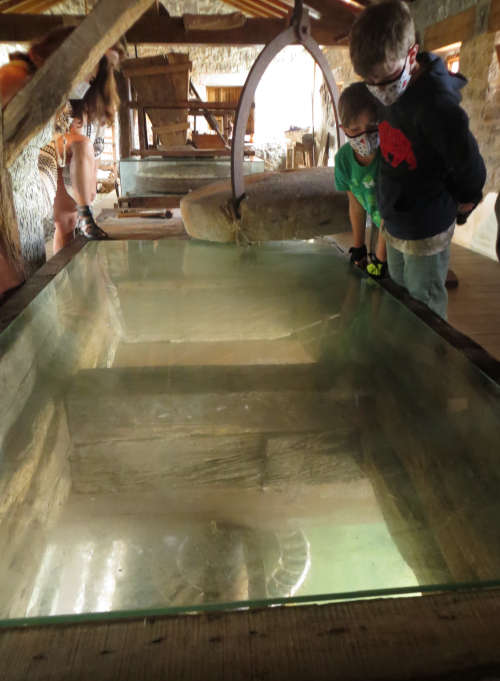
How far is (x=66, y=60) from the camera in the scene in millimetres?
2215

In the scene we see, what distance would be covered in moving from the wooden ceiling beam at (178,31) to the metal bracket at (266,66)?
3.49 metres

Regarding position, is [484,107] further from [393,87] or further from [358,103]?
[393,87]

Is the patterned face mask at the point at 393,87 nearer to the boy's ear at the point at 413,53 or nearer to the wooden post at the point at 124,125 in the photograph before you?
the boy's ear at the point at 413,53

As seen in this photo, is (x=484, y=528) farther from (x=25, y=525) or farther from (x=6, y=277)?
(x=6, y=277)

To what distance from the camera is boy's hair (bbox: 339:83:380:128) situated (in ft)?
5.99

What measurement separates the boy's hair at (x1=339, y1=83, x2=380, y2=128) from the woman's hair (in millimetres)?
1598

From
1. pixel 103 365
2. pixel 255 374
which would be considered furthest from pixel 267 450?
pixel 103 365

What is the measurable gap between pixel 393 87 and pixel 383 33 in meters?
0.16

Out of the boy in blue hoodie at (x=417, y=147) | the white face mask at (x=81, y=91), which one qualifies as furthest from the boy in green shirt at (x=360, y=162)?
the white face mask at (x=81, y=91)

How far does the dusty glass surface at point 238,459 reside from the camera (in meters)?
0.76

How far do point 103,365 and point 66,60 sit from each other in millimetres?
1481

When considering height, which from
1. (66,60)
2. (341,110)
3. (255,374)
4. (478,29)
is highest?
(478,29)

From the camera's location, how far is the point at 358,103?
6.02ft

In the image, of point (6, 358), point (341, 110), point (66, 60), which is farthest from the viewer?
point (66, 60)
